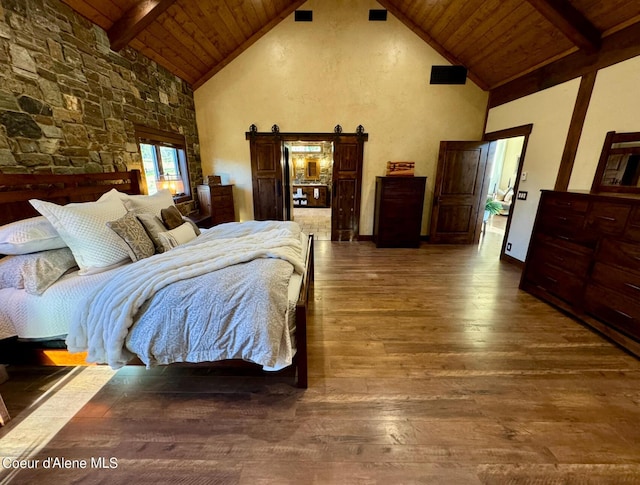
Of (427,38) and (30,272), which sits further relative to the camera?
(427,38)

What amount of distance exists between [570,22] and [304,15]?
11.6 feet

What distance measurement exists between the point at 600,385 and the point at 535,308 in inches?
40.5

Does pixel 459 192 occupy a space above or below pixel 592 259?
above

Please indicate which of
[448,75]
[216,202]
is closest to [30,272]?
[216,202]

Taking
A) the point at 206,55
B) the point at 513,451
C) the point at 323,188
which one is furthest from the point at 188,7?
the point at 323,188

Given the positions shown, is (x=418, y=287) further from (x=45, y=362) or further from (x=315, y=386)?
(x=45, y=362)

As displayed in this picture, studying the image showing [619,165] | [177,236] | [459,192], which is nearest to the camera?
[177,236]

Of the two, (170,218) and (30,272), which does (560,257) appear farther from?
(30,272)

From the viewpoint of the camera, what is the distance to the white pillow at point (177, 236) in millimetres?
2113

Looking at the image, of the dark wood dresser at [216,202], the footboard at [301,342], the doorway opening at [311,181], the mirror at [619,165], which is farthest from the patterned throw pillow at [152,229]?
the doorway opening at [311,181]

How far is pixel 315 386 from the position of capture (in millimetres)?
1693

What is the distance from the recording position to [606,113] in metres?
2.65

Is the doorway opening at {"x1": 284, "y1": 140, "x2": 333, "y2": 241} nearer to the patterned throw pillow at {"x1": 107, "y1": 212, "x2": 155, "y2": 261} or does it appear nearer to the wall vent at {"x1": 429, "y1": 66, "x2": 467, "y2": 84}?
the wall vent at {"x1": 429, "y1": 66, "x2": 467, "y2": 84}

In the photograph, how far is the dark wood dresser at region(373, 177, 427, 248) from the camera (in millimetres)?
4426
